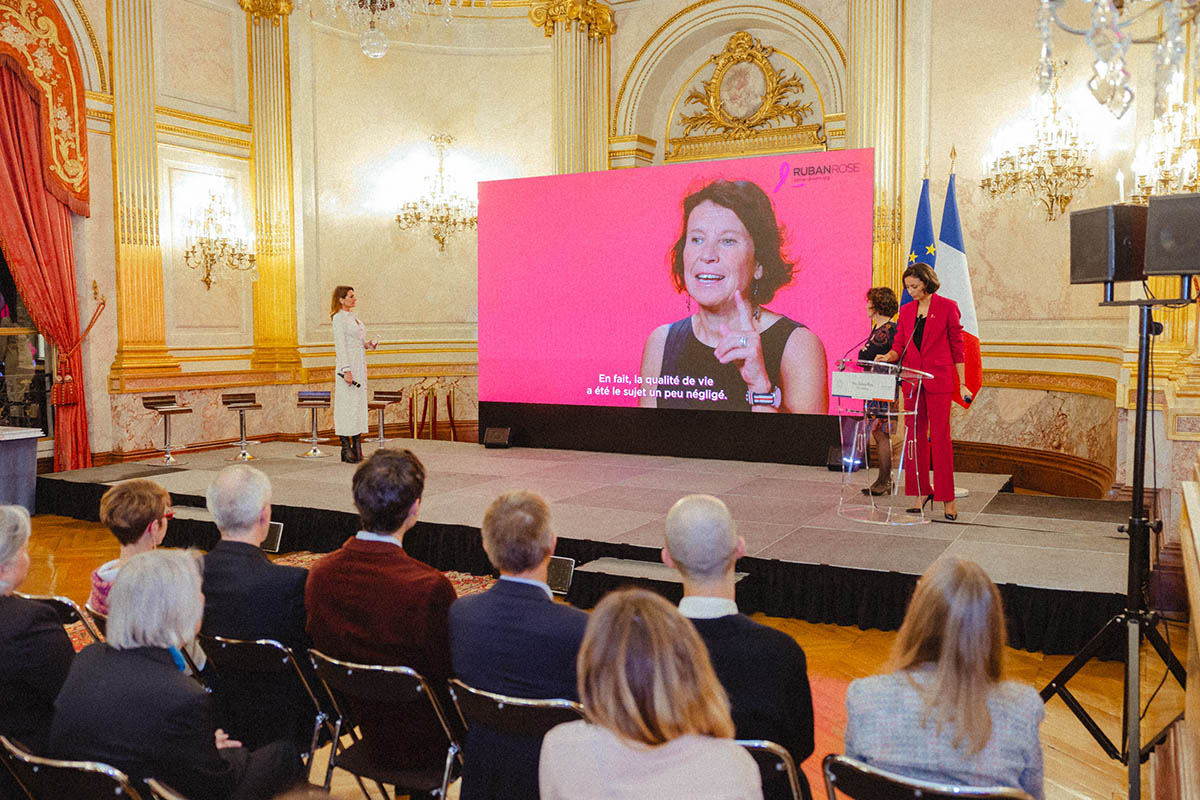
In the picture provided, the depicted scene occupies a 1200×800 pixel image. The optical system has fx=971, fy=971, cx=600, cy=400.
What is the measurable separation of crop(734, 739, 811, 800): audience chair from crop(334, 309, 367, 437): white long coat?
268 inches

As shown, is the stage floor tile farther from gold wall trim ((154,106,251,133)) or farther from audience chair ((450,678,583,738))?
gold wall trim ((154,106,251,133))

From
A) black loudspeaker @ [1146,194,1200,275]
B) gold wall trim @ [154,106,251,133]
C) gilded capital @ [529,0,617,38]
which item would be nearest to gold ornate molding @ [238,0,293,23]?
gold wall trim @ [154,106,251,133]

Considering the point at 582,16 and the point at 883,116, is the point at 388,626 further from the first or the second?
the point at 582,16

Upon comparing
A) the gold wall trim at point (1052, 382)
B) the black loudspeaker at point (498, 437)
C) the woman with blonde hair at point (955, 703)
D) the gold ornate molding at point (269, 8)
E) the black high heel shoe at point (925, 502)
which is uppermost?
the gold ornate molding at point (269, 8)

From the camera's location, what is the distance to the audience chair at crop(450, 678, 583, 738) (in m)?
2.03

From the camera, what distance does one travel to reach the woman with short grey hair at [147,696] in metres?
1.92

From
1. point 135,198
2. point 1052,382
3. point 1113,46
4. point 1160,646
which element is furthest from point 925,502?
point 135,198

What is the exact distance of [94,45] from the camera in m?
8.72

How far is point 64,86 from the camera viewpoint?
845 centimetres

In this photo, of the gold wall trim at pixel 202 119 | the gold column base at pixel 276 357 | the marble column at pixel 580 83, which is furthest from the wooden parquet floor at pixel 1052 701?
the marble column at pixel 580 83

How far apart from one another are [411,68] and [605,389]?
503 cm

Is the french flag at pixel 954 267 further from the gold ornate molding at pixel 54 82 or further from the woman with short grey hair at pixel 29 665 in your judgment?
the gold ornate molding at pixel 54 82

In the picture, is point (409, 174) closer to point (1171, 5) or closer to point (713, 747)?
point (1171, 5)

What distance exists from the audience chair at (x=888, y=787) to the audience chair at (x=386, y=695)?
0.99m
